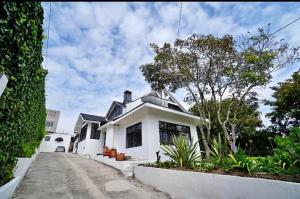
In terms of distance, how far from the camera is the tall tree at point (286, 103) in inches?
714

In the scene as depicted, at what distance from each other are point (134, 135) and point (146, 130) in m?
1.84

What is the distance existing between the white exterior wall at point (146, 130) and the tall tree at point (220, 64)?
2.36 metres

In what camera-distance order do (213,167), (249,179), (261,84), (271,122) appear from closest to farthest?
(249,179), (213,167), (261,84), (271,122)

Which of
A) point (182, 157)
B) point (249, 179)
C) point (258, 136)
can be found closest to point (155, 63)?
point (182, 157)

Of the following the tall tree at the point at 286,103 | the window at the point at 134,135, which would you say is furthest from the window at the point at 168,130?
the tall tree at the point at 286,103

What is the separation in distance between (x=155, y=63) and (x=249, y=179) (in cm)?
1016

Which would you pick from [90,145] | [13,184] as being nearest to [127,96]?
[90,145]

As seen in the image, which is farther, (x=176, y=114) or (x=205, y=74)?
(x=176, y=114)

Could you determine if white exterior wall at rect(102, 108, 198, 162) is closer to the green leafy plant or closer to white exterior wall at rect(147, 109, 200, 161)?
white exterior wall at rect(147, 109, 200, 161)

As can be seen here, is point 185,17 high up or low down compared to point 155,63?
down

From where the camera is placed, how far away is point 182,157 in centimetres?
665

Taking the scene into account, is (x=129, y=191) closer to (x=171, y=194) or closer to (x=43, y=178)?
(x=171, y=194)

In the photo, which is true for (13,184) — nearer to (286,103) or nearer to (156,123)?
(156,123)

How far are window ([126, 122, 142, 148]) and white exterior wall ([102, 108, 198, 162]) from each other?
11.0 inches
